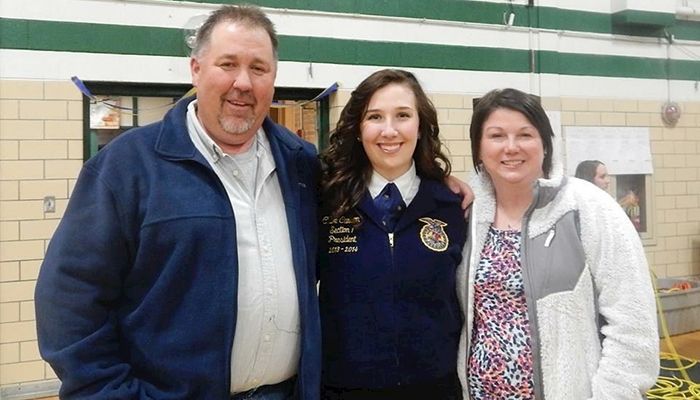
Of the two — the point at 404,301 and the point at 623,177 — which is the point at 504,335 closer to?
the point at 404,301

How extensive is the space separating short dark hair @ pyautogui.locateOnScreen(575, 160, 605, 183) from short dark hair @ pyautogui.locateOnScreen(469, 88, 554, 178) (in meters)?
3.59

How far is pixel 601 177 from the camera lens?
5062mm

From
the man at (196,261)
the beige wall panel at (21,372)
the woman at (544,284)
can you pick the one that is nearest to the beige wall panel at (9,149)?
the beige wall panel at (21,372)

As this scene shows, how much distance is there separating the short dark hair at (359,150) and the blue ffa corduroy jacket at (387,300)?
0.06 m

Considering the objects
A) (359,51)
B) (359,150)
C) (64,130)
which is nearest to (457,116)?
(359,51)

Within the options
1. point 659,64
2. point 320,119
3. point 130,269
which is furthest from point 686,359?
point 130,269

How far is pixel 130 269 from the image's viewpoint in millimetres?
1402

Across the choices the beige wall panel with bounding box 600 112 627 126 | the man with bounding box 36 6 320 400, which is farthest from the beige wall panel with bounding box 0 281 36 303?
the beige wall panel with bounding box 600 112 627 126

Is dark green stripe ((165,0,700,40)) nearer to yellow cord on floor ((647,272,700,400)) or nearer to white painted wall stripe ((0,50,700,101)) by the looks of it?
white painted wall stripe ((0,50,700,101))

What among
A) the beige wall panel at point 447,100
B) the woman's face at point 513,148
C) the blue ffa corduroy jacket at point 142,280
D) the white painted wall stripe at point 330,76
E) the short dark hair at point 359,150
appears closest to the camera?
the blue ffa corduroy jacket at point 142,280

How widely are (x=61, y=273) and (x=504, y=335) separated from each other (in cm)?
112

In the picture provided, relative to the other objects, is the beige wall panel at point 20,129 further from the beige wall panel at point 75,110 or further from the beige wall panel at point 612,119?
the beige wall panel at point 612,119

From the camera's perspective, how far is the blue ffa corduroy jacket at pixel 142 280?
133 centimetres

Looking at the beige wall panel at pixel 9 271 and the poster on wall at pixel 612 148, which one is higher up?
the poster on wall at pixel 612 148
